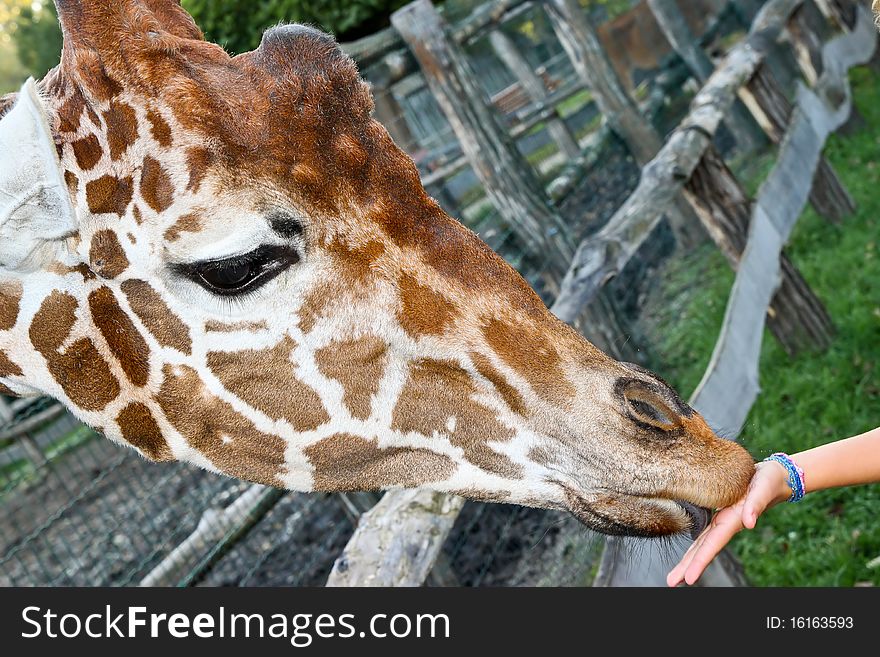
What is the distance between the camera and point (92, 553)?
6715 millimetres

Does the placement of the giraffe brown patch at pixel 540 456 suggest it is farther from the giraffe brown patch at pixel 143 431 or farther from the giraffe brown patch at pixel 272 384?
the giraffe brown patch at pixel 143 431

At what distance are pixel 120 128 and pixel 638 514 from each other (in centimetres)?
→ 136

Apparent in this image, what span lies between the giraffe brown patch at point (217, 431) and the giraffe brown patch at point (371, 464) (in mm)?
99

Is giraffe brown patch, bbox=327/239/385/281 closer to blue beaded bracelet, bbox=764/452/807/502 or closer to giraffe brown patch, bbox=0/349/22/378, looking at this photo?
giraffe brown patch, bbox=0/349/22/378

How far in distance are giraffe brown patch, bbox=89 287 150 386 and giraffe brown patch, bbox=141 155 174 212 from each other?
238 mm

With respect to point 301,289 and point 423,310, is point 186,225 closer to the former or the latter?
point 301,289

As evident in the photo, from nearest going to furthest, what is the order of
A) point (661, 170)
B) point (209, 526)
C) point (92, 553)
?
1. point (209, 526)
2. point (661, 170)
3. point (92, 553)

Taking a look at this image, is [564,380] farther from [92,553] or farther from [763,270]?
[92,553]

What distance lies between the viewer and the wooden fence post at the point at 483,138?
4.10 metres

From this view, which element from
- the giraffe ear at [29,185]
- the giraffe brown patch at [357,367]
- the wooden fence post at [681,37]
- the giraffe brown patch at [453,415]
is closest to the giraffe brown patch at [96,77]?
the giraffe ear at [29,185]
